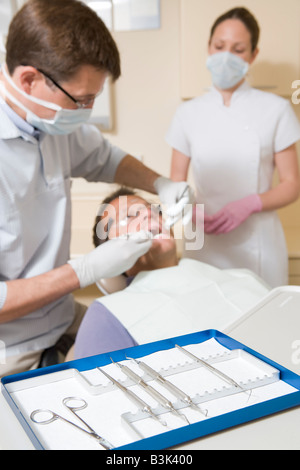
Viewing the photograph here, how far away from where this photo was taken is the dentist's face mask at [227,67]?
1.95m

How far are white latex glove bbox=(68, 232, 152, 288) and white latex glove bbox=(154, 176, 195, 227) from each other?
20 cm

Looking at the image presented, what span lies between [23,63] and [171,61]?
163 cm

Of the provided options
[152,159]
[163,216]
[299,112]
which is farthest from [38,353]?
[299,112]

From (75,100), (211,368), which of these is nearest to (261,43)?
(75,100)

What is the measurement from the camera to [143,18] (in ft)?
8.89

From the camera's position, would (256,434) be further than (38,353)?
No

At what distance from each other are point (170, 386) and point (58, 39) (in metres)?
0.95

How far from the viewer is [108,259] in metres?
1.45

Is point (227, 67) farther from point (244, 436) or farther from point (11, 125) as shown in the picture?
point (244, 436)

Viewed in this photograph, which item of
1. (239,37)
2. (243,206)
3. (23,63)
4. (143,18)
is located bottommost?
(243,206)

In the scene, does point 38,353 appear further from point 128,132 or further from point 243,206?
point 128,132

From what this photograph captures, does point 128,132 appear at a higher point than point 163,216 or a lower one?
higher

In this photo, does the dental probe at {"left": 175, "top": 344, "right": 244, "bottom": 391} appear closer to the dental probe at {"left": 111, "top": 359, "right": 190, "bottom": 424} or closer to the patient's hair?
the dental probe at {"left": 111, "top": 359, "right": 190, "bottom": 424}

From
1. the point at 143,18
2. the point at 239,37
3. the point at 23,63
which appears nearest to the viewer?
the point at 23,63
